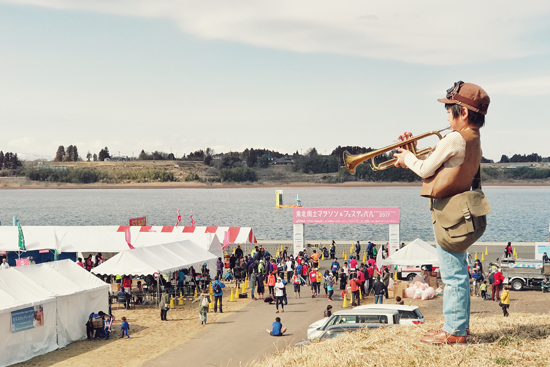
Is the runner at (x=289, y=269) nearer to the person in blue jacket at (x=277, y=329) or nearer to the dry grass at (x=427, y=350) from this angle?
the person in blue jacket at (x=277, y=329)

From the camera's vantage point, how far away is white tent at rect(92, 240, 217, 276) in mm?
23750

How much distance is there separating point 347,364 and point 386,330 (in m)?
1.95

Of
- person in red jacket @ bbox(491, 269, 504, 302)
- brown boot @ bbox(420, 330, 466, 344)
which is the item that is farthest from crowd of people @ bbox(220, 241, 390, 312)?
brown boot @ bbox(420, 330, 466, 344)

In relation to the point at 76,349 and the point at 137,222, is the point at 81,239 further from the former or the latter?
the point at 76,349

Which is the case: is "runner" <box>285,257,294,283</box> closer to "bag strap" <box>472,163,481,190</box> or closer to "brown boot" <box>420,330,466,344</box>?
"brown boot" <box>420,330,466,344</box>

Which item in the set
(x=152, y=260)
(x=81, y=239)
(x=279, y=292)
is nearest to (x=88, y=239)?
(x=81, y=239)

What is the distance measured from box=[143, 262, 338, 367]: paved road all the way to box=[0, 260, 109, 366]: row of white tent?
4.05m

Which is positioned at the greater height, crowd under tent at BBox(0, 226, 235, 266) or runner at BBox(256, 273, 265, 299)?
crowd under tent at BBox(0, 226, 235, 266)

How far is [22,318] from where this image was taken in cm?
1644

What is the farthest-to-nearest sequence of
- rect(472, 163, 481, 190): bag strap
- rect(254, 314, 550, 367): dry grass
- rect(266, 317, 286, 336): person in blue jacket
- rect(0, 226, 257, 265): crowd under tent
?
rect(0, 226, 257, 265): crowd under tent < rect(266, 317, 286, 336): person in blue jacket < rect(472, 163, 481, 190): bag strap < rect(254, 314, 550, 367): dry grass

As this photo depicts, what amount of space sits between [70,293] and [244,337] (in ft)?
20.9

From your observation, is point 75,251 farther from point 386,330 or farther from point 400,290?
point 386,330

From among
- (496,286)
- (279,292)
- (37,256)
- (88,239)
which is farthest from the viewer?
(37,256)

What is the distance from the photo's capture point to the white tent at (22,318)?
1587 centimetres
